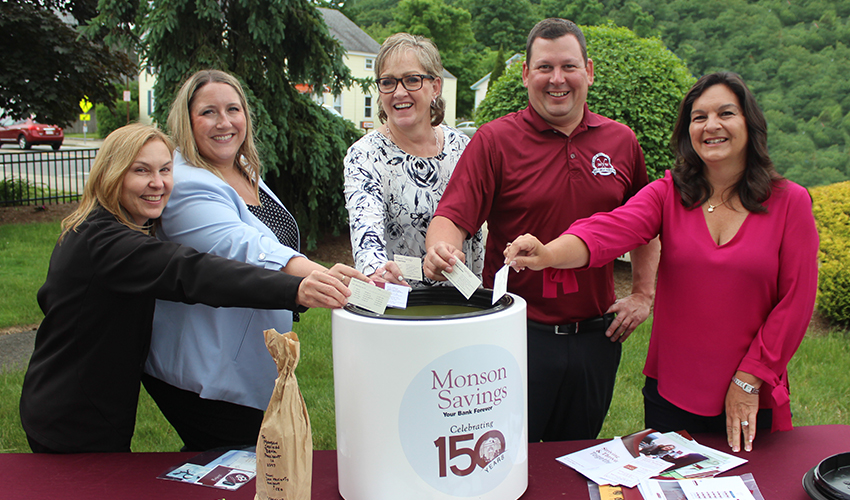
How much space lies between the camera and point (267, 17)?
21.0 ft

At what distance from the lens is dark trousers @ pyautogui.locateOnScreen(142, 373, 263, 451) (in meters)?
2.08

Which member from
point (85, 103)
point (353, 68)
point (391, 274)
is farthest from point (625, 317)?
point (353, 68)

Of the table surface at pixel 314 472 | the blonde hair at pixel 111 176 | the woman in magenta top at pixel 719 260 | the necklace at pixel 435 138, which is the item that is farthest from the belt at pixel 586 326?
the blonde hair at pixel 111 176

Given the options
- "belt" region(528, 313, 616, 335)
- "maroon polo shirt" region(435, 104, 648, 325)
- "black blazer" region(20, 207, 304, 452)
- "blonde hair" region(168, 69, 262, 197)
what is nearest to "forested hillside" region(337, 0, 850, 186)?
"maroon polo shirt" region(435, 104, 648, 325)

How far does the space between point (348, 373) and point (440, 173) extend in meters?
1.13

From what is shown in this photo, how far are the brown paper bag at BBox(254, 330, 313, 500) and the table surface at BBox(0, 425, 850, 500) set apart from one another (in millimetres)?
208

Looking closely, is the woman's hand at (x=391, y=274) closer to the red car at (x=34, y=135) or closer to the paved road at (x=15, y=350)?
the paved road at (x=15, y=350)

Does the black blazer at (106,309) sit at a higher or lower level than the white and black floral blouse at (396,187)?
lower

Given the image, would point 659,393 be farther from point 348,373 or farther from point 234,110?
point 234,110

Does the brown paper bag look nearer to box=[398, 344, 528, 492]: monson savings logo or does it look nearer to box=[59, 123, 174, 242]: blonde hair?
box=[398, 344, 528, 492]: monson savings logo

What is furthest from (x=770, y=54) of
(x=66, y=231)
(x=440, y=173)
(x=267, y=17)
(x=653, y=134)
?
(x=66, y=231)

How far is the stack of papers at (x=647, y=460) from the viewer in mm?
1623

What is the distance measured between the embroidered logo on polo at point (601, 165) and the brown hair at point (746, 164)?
0.24 meters

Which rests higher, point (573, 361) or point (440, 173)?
point (440, 173)
